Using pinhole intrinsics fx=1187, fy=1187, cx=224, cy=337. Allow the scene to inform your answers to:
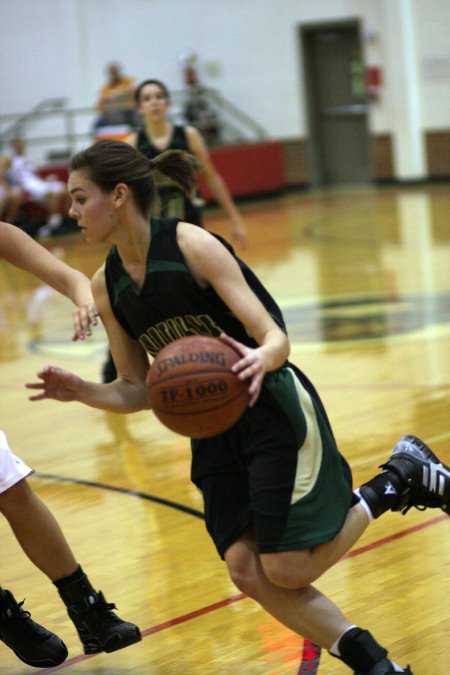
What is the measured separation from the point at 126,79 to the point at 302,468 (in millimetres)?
17408

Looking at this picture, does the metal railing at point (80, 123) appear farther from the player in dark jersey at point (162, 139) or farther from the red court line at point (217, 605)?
the red court line at point (217, 605)

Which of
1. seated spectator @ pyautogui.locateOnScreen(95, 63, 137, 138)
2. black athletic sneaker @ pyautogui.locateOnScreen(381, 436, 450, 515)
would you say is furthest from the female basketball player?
seated spectator @ pyautogui.locateOnScreen(95, 63, 137, 138)

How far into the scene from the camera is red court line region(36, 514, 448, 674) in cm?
344

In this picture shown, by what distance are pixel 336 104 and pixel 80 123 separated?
451 centimetres

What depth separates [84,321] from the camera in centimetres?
323

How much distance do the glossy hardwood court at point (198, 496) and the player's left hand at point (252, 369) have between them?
0.92 meters

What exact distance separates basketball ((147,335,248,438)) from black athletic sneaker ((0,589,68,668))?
90 cm

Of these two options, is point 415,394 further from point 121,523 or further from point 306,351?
point 121,523

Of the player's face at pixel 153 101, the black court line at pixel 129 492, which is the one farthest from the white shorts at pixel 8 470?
the player's face at pixel 153 101

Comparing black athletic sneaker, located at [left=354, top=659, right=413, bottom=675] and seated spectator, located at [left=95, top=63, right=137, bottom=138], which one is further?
seated spectator, located at [left=95, top=63, right=137, bottom=138]

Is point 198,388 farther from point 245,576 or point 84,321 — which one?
point 84,321

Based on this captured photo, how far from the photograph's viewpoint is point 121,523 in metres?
4.68

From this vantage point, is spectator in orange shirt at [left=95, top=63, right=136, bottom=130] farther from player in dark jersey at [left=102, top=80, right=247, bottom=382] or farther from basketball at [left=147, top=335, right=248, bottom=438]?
basketball at [left=147, top=335, right=248, bottom=438]

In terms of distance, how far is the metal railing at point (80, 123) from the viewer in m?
20.0
